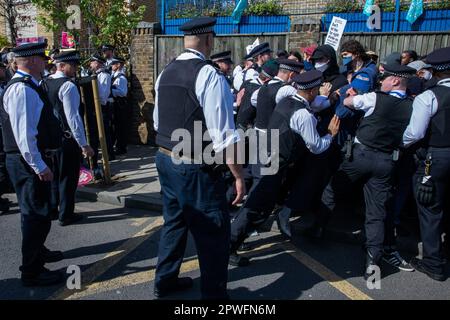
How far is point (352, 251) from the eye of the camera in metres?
4.44

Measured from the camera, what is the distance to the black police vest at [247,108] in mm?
5516

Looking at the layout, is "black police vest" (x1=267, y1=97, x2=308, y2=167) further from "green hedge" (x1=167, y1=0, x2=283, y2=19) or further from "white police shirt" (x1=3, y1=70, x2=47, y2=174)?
"green hedge" (x1=167, y1=0, x2=283, y2=19)

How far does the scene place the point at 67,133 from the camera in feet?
16.4

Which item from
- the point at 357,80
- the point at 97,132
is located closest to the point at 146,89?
the point at 97,132

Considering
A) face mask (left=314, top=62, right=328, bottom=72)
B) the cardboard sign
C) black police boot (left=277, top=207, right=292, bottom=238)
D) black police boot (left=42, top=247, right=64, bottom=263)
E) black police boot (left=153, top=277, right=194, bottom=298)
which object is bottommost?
black police boot (left=42, top=247, right=64, bottom=263)

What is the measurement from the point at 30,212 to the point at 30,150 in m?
0.56

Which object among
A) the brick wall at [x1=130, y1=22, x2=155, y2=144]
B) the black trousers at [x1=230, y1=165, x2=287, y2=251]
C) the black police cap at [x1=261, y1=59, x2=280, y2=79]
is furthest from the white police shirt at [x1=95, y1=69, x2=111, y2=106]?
the black trousers at [x1=230, y1=165, x2=287, y2=251]

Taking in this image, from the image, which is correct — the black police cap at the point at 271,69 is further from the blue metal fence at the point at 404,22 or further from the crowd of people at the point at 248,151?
the blue metal fence at the point at 404,22

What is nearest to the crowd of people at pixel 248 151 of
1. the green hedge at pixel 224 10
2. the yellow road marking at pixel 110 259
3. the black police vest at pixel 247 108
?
the yellow road marking at pixel 110 259

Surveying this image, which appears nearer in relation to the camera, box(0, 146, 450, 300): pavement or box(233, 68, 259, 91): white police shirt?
box(0, 146, 450, 300): pavement

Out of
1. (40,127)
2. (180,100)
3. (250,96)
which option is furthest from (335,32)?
(40,127)

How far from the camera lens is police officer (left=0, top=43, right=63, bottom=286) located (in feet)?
11.3

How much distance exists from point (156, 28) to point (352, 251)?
6.70 m

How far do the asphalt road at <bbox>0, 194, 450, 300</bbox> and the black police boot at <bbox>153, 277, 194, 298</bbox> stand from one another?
0.06 m
